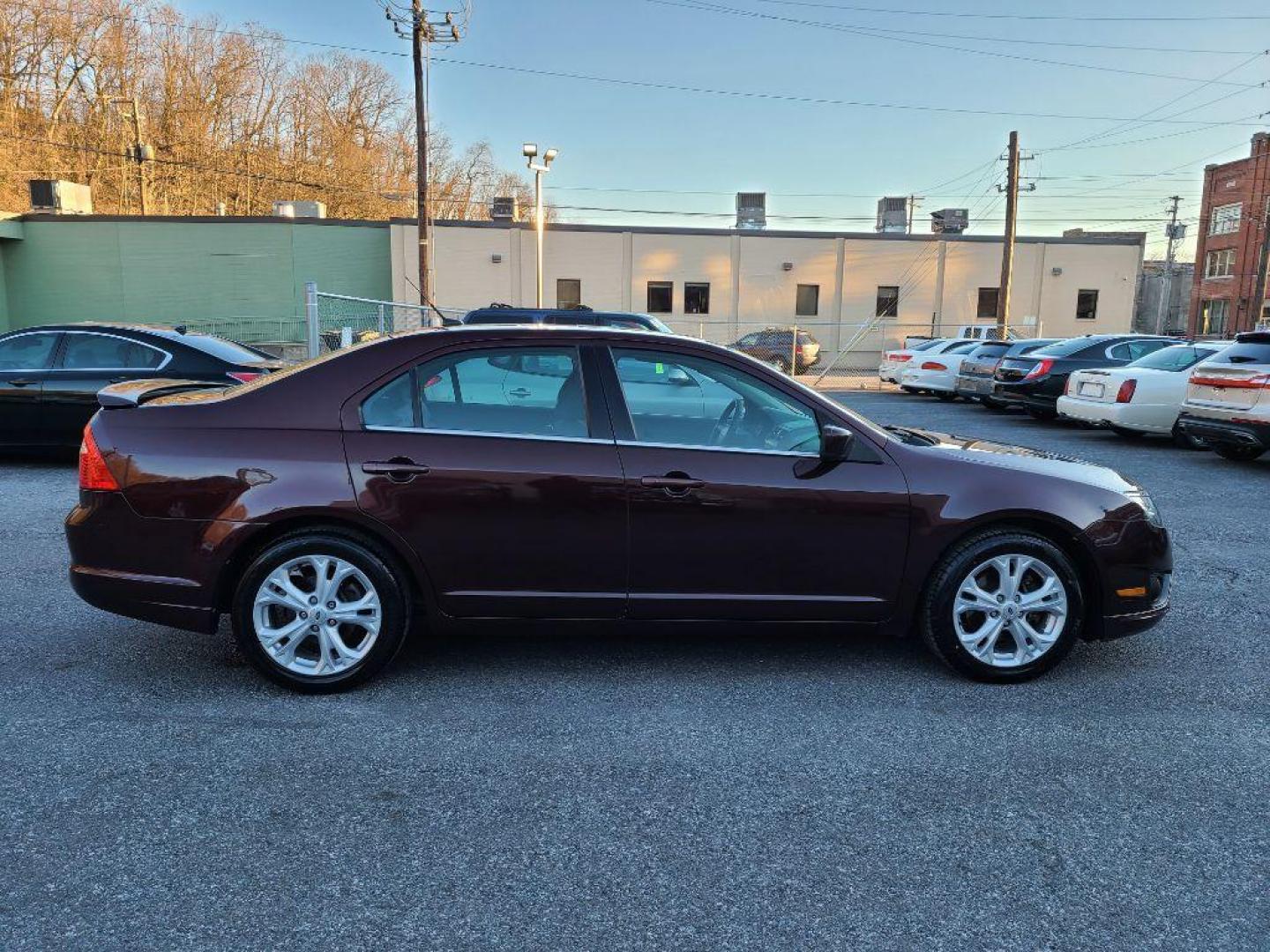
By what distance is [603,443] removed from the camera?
12.5ft

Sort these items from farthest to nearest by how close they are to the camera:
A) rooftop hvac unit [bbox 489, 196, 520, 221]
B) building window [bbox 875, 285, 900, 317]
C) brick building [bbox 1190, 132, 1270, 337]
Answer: brick building [bbox 1190, 132, 1270, 337]
building window [bbox 875, 285, 900, 317]
rooftop hvac unit [bbox 489, 196, 520, 221]

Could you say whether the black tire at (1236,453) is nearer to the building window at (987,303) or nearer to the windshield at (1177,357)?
the windshield at (1177,357)

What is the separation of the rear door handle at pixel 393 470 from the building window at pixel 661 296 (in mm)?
31917

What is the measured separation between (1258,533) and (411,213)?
47.0 m

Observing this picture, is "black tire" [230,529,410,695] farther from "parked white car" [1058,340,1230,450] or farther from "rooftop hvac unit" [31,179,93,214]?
"rooftop hvac unit" [31,179,93,214]

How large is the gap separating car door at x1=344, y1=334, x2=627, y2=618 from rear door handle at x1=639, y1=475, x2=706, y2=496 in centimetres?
12

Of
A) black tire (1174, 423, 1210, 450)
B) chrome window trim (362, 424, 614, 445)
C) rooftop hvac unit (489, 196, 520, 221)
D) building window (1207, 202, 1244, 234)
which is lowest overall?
black tire (1174, 423, 1210, 450)

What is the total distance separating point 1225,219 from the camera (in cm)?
4934

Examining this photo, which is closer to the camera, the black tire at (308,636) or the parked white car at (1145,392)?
the black tire at (308,636)

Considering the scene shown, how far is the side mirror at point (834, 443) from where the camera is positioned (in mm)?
3812

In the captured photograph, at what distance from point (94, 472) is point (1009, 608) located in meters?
4.04

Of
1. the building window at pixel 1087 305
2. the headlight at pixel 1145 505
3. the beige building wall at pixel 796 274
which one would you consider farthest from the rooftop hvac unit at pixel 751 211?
the headlight at pixel 1145 505

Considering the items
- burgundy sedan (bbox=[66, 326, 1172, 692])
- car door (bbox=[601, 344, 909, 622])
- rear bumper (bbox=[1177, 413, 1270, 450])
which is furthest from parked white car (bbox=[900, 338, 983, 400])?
car door (bbox=[601, 344, 909, 622])

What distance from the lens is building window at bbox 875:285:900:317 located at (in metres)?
36.4
